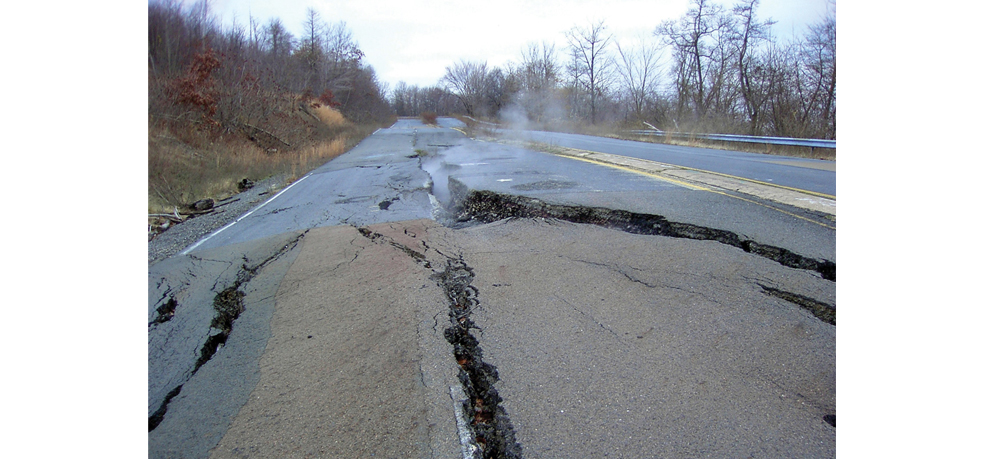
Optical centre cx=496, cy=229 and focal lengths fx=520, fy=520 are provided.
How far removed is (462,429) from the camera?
7.03ft

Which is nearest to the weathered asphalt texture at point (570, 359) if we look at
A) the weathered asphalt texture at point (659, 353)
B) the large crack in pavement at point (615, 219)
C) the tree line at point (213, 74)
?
the weathered asphalt texture at point (659, 353)

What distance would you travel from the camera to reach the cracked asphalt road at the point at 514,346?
2.12 metres

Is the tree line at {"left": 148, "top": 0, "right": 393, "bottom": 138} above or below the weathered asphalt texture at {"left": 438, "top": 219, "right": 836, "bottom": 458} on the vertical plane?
above

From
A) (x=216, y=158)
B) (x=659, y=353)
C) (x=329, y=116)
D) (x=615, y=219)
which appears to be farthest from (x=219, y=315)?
(x=329, y=116)

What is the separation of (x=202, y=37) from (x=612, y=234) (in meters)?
22.9

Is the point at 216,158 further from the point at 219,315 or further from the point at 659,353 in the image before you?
the point at 659,353

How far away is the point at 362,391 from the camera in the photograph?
8.18ft

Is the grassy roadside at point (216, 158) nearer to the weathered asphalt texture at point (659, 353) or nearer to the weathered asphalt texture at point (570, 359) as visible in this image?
the weathered asphalt texture at point (570, 359)

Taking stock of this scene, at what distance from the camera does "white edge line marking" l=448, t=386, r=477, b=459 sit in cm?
200

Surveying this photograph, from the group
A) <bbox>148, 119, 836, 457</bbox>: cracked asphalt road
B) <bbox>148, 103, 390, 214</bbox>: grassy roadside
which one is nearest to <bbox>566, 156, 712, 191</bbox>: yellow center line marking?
<bbox>148, 119, 836, 457</bbox>: cracked asphalt road

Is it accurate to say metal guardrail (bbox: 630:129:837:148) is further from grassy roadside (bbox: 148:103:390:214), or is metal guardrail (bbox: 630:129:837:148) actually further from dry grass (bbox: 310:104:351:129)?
dry grass (bbox: 310:104:351:129)

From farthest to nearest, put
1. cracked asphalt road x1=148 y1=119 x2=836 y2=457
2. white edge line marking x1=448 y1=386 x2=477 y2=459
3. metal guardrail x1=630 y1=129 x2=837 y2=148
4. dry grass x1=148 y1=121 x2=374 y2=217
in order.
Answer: metal guardrail x1=630 y1=129 x2=837 y2=148
dry grass x1=148 y1=121 x2=374 y2=217
cracked asphalt road x1=148 y1=119 x2=836 y2=457
white edge line marking x1=448 y1=386 x2=477 y2=459

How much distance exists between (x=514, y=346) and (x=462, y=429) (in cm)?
76

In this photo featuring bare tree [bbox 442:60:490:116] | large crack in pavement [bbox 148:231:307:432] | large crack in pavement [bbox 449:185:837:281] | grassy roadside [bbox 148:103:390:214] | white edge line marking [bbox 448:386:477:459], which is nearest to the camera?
white edge line marking [bbox 448:386:477:459]
